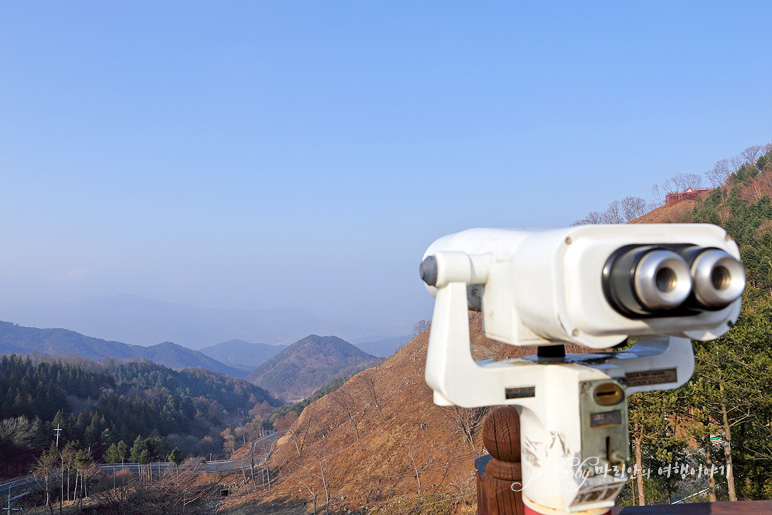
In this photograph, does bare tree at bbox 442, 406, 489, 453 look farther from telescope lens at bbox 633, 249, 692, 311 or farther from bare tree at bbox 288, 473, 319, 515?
telescope lens at bbox 633, 249, 692, 311

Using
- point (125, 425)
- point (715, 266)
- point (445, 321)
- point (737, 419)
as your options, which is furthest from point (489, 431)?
point (125, 425)

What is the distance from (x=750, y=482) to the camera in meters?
9.66

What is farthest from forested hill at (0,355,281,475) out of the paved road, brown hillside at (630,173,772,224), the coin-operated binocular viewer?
brown hillside at (630,173,772,224)

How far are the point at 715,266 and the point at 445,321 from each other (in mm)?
733

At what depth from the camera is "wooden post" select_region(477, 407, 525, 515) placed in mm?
1539

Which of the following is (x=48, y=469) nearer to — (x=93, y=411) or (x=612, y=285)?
(x=93, y=411)

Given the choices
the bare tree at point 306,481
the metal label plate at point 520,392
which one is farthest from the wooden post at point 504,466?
the bare tree at point 306,481

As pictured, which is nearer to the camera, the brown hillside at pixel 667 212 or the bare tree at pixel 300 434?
the bare tree at pixel 300 434

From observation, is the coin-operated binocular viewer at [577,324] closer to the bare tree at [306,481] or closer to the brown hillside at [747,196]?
the bare tree at [306,481]

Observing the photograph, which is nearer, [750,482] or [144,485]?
[750,482]

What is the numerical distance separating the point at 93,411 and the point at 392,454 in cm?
5122

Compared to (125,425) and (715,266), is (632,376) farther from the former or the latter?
(125,425)

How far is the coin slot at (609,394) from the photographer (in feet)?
4.45

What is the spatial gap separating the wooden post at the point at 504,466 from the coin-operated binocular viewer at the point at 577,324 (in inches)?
2.7
